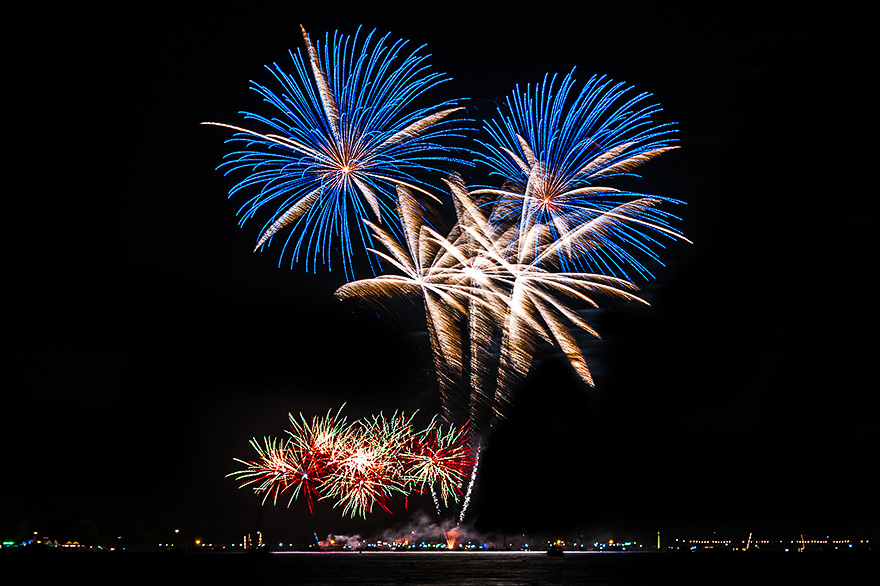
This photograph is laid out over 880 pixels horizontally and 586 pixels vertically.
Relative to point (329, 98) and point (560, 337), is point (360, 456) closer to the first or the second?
point (560, 337)

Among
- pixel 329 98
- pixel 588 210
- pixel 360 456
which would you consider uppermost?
pixel 329 98

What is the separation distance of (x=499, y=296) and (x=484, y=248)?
9.47 ft

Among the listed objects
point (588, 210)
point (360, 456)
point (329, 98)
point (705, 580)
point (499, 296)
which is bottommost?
point (705, 580)

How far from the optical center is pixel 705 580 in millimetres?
87875

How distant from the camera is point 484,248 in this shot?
144ft

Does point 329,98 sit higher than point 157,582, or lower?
higher

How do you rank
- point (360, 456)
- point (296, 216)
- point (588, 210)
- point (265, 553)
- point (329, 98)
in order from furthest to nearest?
point (265, 553), point (360, 456), point (588, 210), point (296, 216), point (329, 98)

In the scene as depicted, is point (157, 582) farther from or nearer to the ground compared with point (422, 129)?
nearer to the ground

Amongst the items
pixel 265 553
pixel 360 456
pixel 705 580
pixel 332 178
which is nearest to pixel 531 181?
pixel 332 178

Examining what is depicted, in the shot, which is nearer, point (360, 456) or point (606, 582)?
point (360, 456)

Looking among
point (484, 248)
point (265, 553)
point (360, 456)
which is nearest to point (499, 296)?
point (484, 248)

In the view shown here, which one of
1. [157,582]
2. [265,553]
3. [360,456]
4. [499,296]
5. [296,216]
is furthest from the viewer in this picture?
[265,553]

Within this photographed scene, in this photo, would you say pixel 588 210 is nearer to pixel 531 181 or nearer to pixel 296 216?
pixel 531 181

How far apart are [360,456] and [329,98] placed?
37.8 metres
